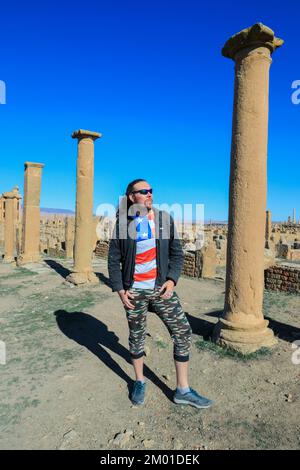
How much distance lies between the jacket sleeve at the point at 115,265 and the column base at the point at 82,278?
5.95 m

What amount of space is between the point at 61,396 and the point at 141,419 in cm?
90

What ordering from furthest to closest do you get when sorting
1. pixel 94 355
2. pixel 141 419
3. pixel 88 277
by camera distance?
pixel 88 277 → pixel 94 355 → pixel 141 419

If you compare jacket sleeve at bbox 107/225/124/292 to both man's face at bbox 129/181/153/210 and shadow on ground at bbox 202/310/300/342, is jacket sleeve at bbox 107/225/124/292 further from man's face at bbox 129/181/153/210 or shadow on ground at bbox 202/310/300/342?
shadow on ground at bbox 202/310/300/342

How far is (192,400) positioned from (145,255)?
1.40 m

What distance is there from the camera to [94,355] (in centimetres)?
437

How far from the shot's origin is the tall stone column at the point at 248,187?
4500 mm

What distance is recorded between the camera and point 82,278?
29.1 ft

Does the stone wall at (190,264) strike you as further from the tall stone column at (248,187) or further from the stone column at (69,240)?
the stone column at (69,240)

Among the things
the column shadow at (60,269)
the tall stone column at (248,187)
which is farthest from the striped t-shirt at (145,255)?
the column shadow at (60,269)

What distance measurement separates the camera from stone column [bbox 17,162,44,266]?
12.6 meters

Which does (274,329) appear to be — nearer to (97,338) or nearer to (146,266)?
(97,338)
